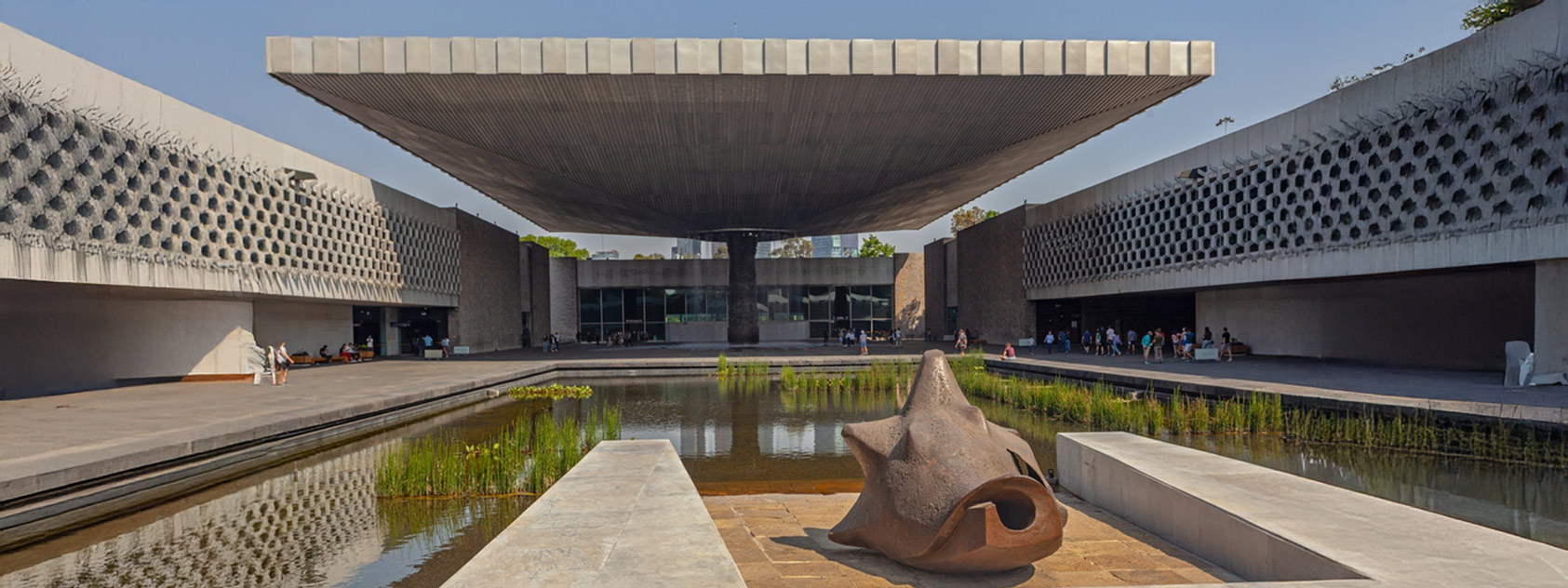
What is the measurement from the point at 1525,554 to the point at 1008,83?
1719 centimetres

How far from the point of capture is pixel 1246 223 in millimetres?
21141

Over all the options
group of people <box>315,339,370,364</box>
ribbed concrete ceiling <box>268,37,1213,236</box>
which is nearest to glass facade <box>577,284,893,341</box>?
ribbed concrete ceiling <box>268,37,1213,236</box>

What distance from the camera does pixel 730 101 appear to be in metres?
20.6

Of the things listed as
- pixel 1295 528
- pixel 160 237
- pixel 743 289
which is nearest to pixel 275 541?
pixel 1295 528

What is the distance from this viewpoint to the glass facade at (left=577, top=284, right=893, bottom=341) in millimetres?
46562

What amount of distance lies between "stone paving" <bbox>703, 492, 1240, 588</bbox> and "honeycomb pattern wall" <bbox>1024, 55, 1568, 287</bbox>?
1282 centimetres

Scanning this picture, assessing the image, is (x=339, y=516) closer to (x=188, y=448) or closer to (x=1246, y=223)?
(x=188, y=448)

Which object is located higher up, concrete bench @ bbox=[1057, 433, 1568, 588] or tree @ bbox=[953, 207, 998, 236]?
tree @ bbox=[953, 207, 998, 236]

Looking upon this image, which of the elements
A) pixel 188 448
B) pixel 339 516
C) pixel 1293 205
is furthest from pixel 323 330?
pixel 1293 205

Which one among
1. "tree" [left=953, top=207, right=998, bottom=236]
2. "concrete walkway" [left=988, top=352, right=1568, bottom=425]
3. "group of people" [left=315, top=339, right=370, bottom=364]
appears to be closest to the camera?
"concrete walkway" [left=988, top=352, right=1568, bottom=425]

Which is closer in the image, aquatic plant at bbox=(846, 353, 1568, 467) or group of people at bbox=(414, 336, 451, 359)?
aquatic plant at bbox=(846, 353, 1568, 467)

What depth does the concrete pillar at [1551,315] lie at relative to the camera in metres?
13.6

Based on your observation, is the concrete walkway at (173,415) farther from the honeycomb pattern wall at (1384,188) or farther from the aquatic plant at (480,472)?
the honeycomb pattern wall at (1384,188)

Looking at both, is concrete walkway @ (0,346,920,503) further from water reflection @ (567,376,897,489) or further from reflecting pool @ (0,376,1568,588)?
water reflection @ (567,376,897,489)
